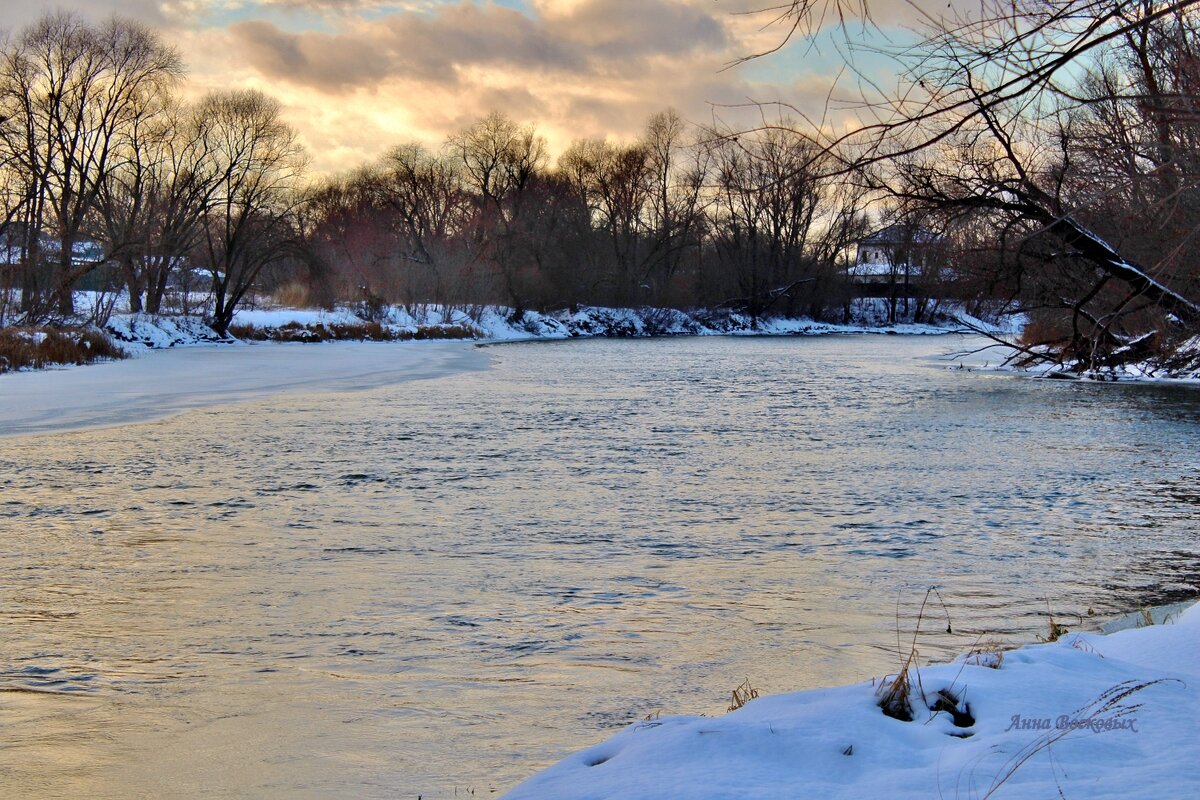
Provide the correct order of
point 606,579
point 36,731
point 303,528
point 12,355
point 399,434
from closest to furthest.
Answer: point 36,731, point 606,579, point 303,528, point 399,434, point 12,355

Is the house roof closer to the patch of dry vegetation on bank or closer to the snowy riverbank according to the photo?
the snowy riverbank

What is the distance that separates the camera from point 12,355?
22125mm

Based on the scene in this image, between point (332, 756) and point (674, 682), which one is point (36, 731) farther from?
point (674, 682)

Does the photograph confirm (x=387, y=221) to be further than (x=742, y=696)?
Yes

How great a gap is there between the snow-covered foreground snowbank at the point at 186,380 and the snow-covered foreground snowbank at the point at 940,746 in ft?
40.1

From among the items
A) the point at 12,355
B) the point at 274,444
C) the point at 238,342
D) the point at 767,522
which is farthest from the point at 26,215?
the point at 767,522

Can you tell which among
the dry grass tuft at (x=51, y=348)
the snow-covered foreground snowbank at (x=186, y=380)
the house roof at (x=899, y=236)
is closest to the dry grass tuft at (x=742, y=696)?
the house roof at (x=899, y=236)

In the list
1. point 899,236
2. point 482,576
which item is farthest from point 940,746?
point 899,236

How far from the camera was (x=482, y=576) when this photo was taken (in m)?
6.23

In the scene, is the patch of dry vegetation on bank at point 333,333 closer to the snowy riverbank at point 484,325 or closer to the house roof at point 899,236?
the snowy riverbank at point 484,325

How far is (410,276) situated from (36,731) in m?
46.7

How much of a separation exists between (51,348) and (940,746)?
2543cm

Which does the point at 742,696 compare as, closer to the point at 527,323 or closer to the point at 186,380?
the point at 186,380

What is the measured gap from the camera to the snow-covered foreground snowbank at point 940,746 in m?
2.71
